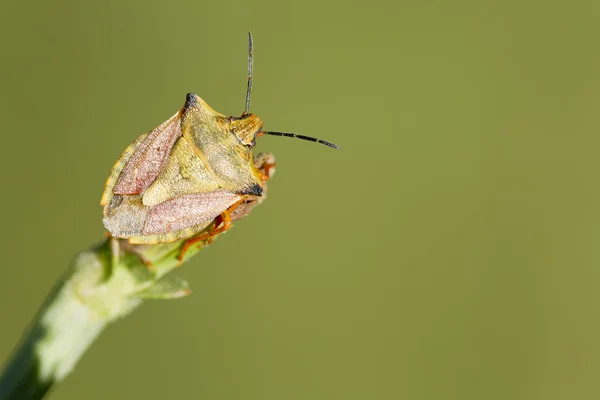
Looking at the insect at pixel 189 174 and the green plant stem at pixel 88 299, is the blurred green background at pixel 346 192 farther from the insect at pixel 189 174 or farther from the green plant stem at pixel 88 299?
the green plant stem at pixel 88 299

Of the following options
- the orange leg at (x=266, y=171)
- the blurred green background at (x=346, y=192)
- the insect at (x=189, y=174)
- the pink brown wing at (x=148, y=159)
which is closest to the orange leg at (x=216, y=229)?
the insect at (x=189, y=174)

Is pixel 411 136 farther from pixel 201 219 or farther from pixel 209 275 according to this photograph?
pixel 201 219

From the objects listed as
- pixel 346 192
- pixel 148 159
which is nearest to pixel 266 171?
pixel 148 159

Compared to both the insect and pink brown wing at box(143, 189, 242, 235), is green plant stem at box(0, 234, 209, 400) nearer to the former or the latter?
pink brown wing at box(143, 189, 242, 235)

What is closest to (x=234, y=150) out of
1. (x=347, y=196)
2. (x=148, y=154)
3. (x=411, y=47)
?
(x=148, y=154)

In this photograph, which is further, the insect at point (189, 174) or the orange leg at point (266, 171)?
the orange leg at point (266, 171)

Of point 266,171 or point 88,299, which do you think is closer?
point 88,299

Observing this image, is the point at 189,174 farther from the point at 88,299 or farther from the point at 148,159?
the point at 88,299
